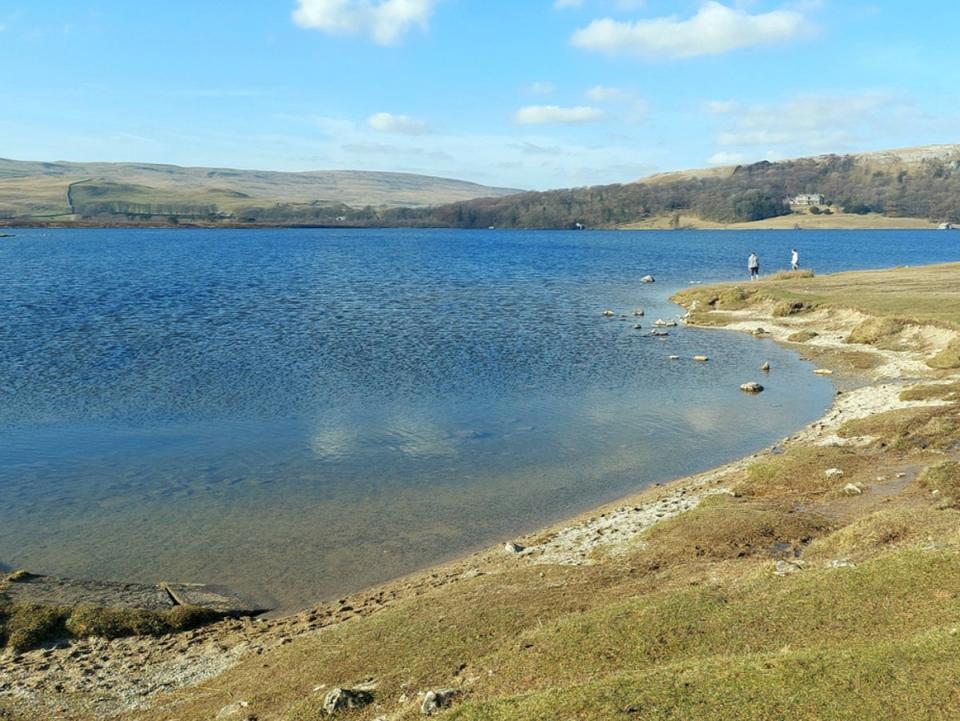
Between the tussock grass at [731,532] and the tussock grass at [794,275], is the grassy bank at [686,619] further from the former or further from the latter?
the tussock grass at [794,275]

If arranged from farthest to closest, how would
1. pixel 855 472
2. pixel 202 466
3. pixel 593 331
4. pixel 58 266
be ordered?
pixel 58 266
pixel 593 331
pixel 202 466
pixel 855 472

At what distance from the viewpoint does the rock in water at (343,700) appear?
1185 centimetres

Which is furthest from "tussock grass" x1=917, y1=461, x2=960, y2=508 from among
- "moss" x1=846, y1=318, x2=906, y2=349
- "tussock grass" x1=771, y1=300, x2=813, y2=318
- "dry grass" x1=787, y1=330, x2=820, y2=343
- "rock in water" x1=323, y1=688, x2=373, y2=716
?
"tussock grass" x1=771, y1=300, x2=813, y2=318

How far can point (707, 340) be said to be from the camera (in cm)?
5747

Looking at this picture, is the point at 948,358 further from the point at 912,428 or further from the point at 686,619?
the point at 686,619

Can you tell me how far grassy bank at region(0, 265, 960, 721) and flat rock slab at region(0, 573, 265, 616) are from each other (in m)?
2.56

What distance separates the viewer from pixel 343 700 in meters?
12.0

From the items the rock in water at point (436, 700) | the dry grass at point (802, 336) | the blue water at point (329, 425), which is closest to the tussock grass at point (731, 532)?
the blue water at point (329, 425)

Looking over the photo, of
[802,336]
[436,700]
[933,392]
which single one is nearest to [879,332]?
[802,336]

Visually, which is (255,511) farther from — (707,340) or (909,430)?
(707,340)

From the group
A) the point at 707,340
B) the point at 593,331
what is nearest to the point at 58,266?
the point at 593,331

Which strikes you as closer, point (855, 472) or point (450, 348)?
point (855, 472)

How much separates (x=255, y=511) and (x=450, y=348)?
Result: 3047 centimetres

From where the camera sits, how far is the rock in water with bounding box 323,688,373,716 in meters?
11.9
